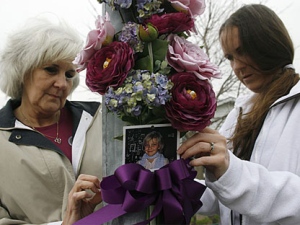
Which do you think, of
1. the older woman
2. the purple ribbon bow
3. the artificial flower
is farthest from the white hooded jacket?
the older woman

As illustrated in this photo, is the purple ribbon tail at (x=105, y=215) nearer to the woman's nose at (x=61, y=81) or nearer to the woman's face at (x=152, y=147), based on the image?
the woman's face at (x=152, y=147)

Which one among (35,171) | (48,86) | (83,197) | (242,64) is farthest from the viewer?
(48,86)

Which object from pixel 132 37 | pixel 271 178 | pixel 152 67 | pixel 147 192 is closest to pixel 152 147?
pixel 147 192

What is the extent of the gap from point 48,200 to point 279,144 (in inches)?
50.6

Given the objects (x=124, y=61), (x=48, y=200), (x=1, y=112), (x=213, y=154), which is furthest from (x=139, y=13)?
(x=1, y=112)

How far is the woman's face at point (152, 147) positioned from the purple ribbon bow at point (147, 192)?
58 mm

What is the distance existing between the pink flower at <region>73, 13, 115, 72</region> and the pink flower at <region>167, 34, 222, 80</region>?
21 cm

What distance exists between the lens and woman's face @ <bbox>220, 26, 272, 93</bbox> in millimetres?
1882

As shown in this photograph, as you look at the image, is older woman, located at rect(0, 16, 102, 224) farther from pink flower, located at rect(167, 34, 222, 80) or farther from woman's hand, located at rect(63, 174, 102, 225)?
pink flower, located at rect(167, 34, 222, 80)

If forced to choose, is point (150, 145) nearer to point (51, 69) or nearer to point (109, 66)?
point (109, 66)

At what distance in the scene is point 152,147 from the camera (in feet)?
4.13

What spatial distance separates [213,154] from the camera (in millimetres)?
1328

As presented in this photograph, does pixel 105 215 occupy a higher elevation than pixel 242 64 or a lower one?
lower

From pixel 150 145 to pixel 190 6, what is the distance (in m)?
0.52
